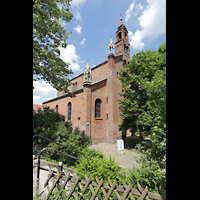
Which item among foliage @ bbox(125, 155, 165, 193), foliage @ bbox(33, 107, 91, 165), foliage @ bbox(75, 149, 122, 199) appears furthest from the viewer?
foliage @ bbox(33, 107, 91, 165)

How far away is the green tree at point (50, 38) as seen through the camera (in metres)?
5.25

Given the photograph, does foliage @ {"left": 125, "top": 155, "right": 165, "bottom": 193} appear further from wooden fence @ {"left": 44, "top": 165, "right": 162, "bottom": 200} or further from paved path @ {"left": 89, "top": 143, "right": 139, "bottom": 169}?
paved path @ {"left": 89, "top": 143, "right": 139, "bottom": 169}

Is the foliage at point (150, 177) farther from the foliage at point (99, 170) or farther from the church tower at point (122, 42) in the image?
the church tower at point (122, 42)

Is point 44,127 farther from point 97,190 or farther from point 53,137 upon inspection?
point 97,190

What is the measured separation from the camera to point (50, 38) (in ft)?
21.4

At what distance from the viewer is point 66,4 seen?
600cm

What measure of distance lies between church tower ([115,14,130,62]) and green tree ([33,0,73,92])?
1354 centimetres

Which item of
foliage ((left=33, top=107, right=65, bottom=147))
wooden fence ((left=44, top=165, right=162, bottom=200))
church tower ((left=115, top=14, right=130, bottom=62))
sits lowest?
wooden fence ((left=44, top=165, right=162, bottom=200))

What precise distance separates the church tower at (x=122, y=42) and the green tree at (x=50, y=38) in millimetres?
13544

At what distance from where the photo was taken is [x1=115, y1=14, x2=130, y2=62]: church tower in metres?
18.7

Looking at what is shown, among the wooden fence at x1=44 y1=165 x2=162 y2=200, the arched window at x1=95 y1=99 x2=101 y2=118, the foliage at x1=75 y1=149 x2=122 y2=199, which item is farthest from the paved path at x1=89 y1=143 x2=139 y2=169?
the arched window at x1=95 y1=99 x2=101 y2=118
